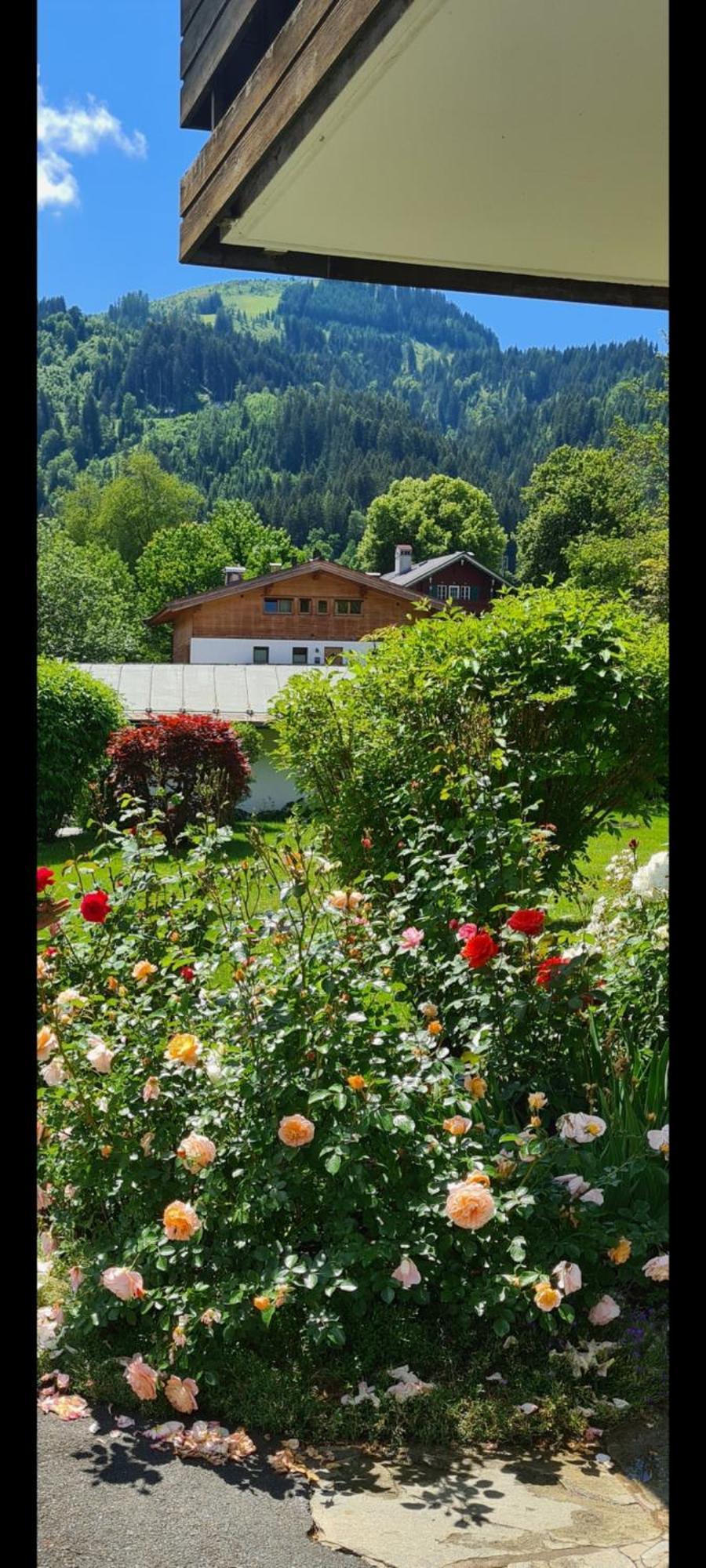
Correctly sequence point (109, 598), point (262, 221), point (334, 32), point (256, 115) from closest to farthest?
point (334, 32), point (256, 115), point (262, 221), point (109, 598)

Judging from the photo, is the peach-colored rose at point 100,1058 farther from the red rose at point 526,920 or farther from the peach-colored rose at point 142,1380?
the red rose at point 526,920

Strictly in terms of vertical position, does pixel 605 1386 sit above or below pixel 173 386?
below

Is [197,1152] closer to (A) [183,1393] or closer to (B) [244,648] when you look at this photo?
(A) [183,1393]

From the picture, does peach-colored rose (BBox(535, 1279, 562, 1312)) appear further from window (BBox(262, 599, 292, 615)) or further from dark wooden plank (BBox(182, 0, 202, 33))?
window (BBox(262, 599, 292, 615))

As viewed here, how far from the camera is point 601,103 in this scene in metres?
2.34

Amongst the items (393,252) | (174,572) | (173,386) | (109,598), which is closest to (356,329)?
(173,386)

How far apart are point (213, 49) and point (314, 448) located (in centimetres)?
10037

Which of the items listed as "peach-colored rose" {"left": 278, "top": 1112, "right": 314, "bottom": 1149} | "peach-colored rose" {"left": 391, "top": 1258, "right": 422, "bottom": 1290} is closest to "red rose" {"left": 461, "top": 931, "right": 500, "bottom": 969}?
"peach-colored rose" {"left": 278, "top": 1112, "right": 314, "bottom": 1149}

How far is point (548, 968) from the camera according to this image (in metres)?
3.05

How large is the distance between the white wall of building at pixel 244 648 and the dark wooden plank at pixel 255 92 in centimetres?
3189

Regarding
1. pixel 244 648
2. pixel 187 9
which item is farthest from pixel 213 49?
pixel 244 648

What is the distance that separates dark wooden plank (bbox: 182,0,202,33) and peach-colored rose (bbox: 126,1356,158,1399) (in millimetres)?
2881
